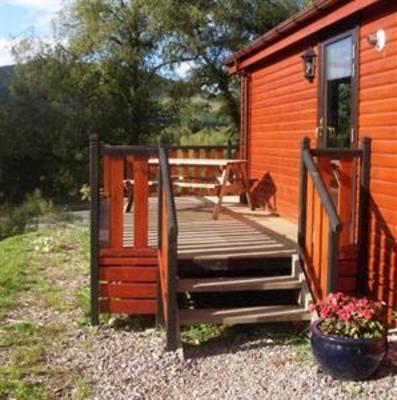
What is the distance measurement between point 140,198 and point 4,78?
2014cm

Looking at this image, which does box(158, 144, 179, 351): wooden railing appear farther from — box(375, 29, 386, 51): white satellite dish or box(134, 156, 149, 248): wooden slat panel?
box(375, 29, 386, 51): white satellite dish

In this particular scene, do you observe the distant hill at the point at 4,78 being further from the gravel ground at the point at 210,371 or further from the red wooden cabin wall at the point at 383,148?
the gravel ground at the point at 210,371

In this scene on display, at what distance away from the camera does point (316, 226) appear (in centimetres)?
512

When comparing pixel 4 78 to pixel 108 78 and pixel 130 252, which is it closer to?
pixel 108 78

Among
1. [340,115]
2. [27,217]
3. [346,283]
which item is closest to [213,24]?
[27,217]

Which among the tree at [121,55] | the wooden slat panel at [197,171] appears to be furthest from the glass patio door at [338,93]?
the tree at [121,55]

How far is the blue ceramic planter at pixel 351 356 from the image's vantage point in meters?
4.06

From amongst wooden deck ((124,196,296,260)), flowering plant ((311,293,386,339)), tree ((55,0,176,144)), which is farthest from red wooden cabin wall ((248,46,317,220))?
tree ((55,0,176,144))

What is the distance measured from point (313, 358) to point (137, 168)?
203cm

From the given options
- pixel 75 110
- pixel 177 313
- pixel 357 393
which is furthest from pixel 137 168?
pixel 75 110

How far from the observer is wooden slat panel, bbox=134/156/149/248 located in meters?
5.41

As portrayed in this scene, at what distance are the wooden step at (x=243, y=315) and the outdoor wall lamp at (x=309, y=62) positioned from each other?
2932 millimetres

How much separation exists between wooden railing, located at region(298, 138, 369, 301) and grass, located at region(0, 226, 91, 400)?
1.92m

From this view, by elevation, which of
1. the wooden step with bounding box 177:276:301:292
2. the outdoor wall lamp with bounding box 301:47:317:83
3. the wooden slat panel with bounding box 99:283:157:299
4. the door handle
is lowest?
the wooden slat panel with bounding box 99:283:157:299
